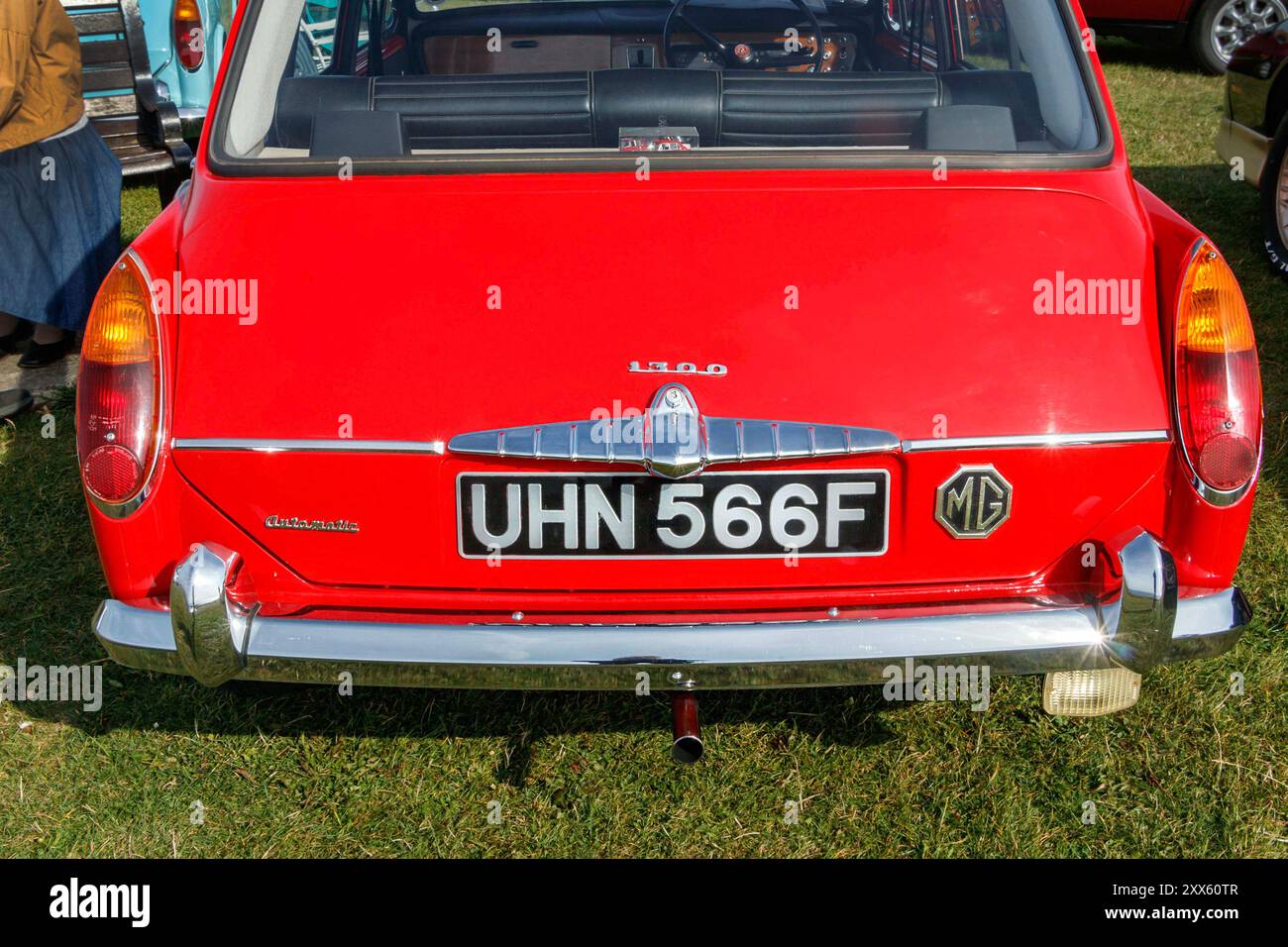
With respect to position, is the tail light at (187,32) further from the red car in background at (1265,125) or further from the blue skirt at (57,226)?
the red car in background at (1265,125)

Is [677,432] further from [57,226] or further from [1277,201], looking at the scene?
[1277,201]

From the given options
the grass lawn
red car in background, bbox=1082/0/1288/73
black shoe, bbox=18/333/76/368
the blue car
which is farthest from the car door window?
red car in background, bbox=1082/0/1288/73

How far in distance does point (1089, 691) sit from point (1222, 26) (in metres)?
9.74

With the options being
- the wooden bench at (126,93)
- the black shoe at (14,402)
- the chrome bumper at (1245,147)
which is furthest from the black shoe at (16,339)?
the chrome bumper at (1245,147)

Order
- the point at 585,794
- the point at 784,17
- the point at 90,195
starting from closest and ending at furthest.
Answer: the point at 585,794
the point at 784,17
the point at 90,195

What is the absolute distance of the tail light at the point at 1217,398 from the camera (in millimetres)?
2348

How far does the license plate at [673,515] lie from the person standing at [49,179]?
3429 millimetres

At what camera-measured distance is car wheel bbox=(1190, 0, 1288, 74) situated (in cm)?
1024

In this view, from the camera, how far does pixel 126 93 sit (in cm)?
594
